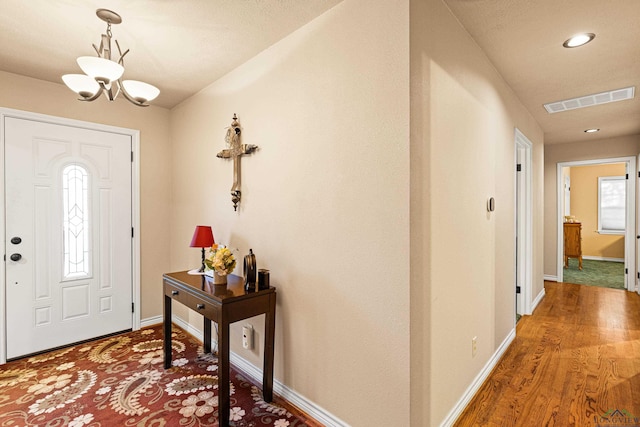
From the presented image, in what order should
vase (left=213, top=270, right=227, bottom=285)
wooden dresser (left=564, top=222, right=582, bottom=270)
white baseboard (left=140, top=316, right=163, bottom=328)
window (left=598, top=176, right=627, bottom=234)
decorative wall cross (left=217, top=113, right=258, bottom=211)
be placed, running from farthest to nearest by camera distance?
window (left=598, top=176, right=627, bottom=234) → wooden dresser (left=564, top=222, right=582, bottom=270) → white baseboard (left=140, top=316, right=163, bottom=328) → decorative wall cross (left=217, top=113, right=258, bottom=211) → vase (left=213, top=270, right=227, bottom=285)

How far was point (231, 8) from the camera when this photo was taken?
1925mm

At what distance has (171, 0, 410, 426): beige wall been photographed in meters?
1.63

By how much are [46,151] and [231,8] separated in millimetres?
2389

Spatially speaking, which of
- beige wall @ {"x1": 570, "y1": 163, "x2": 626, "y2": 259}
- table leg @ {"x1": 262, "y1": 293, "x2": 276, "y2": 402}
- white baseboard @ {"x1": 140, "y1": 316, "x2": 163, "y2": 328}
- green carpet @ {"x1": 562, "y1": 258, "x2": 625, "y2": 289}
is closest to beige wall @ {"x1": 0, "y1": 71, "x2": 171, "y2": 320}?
white baseboard @ {"x1": 140, "y1": 316, "x2": 163, "y2": 328}

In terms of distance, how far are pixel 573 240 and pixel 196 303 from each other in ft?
25.5

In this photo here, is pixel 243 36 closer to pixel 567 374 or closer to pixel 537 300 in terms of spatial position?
pixel 567 374

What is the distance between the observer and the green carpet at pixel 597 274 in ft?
18.2

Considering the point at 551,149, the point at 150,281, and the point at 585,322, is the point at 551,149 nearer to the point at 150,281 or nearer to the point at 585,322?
the point at 585,322

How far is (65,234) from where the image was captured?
3096mm

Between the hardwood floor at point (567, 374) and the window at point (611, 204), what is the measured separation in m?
4.66

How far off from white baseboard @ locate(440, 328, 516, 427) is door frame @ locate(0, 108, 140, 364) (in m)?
3.26

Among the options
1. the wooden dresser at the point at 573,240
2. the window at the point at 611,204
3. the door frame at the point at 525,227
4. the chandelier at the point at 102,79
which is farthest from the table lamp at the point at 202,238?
the window at the point at 611,204

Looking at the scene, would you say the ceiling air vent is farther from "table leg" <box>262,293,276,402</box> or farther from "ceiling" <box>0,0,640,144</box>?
"table leg" <box>262,293,276,402</box>

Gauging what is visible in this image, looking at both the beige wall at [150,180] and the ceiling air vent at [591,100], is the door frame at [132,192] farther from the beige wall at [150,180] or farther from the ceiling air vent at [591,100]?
the ceiling air vent at [591,100]
